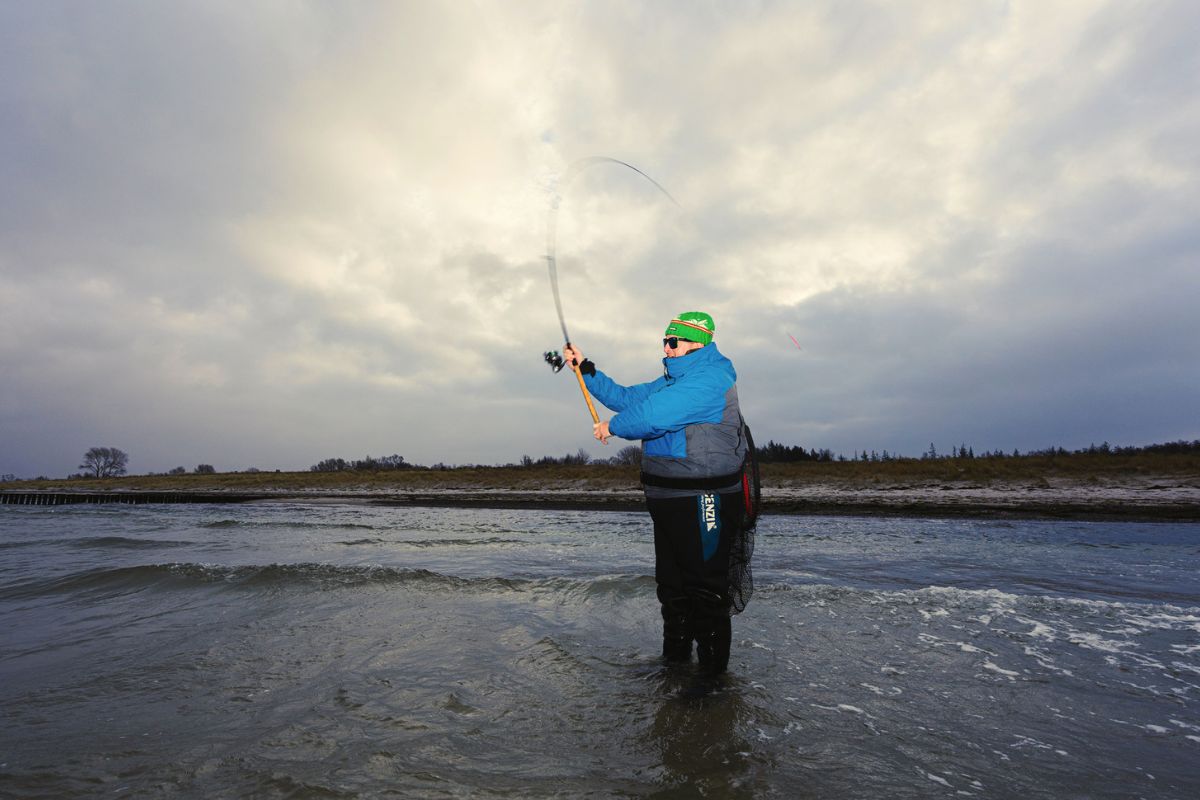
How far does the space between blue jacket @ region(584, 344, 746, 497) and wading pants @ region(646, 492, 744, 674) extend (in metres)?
0.13

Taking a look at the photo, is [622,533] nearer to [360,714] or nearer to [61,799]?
[360,714]

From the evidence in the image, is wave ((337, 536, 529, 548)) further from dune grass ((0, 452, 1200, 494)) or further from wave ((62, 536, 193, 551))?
dune grass ((0, 452, 1200, 494))

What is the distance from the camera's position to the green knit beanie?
472cm

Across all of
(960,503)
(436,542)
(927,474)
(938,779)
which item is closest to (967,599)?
(938,779)

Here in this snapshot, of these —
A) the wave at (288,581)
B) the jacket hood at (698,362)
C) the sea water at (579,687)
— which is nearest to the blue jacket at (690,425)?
the jacket hood at (698,362)

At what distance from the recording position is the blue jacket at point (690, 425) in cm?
430

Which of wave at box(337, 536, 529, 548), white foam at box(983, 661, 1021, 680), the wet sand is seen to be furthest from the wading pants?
the wet sand

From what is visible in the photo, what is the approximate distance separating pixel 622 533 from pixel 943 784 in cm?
1604

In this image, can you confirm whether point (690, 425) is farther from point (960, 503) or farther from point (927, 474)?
point (927, 474)

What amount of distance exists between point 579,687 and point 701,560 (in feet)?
5.13

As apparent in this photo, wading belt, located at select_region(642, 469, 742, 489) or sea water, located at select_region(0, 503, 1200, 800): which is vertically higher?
wading belt, located at select_region(642, 469, 742, 489)

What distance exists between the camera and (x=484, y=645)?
235 inches

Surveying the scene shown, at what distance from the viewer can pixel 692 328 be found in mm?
4746

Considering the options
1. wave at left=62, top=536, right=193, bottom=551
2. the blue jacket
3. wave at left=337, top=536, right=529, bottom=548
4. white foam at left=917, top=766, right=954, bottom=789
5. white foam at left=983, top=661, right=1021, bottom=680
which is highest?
the blue jacket
